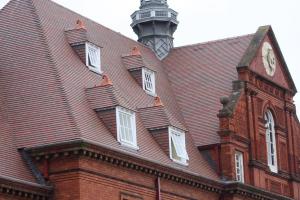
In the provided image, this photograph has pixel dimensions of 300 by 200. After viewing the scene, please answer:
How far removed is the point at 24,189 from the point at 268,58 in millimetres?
22802

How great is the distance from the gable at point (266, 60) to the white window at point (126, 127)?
11785mm

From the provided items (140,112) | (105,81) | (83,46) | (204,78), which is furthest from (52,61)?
(204,78)

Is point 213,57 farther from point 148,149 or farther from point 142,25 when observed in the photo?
point 148,149

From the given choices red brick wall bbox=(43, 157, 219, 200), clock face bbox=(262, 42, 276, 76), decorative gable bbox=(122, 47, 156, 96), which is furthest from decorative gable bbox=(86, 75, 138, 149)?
clock face bbox=(262, 42, 276, 76)

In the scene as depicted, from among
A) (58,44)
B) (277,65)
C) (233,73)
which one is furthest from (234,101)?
(58,44)

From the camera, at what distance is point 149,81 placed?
51562 mm

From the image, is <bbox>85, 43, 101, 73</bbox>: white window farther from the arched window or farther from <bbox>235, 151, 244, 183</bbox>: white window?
the arched window

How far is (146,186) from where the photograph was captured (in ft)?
143

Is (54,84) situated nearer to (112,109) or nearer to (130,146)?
(112,109)

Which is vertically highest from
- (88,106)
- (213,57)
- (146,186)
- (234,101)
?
(213,57)

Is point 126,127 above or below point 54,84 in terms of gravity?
below

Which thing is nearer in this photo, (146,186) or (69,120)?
(69,120)

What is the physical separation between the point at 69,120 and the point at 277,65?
20.9 m

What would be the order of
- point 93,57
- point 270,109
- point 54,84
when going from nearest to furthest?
point 54,84 → point 93,57 → point 270,109
